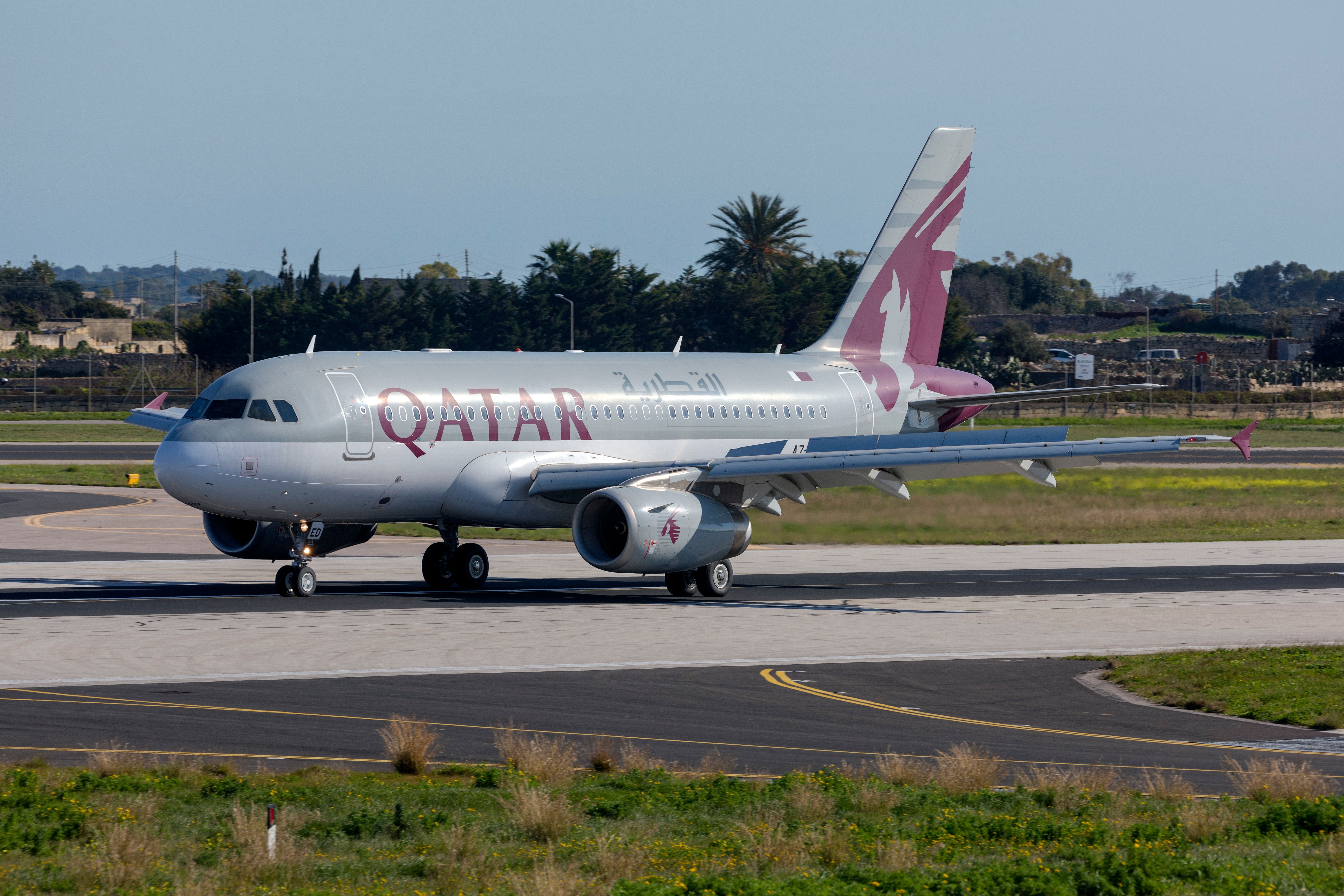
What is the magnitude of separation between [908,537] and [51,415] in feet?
312

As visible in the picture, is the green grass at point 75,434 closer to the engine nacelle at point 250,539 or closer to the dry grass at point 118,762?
the engine nacelle at point 250,539

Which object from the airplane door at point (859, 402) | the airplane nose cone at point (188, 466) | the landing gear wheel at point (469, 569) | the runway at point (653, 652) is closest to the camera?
the runway at point (653, 652)

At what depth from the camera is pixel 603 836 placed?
46.4ft

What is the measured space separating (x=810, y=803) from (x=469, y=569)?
22619mm

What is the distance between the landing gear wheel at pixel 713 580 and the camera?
35438 mm

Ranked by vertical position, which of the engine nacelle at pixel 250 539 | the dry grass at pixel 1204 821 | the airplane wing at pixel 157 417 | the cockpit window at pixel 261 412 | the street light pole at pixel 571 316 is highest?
the street light pole at pixel 571 316

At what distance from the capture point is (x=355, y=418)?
33.5 metres

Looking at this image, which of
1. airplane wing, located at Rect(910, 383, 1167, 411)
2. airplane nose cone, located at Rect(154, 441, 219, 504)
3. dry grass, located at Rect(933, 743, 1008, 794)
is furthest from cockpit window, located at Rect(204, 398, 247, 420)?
dry grass, located at Rect(933, 743, 1008, 794)

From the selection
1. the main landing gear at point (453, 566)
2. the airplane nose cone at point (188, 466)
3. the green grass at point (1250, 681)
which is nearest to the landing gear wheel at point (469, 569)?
the main landing gear at point (453, 566)

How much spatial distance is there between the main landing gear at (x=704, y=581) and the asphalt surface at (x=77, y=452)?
156ft

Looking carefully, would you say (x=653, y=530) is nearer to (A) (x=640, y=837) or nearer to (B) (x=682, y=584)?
(B) (x=682, y=584)

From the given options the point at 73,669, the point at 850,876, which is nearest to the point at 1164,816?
the point at 850,876

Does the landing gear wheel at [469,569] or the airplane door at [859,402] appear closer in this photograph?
the landing gear wheel at [469,569]

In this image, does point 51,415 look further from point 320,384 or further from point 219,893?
point 219,893
